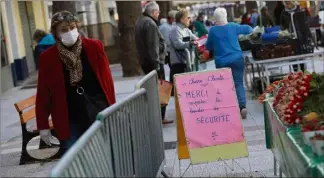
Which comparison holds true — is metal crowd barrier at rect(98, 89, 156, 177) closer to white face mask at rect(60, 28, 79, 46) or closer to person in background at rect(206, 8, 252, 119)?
white face mask at rect(60, 28, 79, 46)

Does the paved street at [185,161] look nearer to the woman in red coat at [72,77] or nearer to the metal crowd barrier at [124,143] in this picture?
the metal crowd barrier at [124,143]

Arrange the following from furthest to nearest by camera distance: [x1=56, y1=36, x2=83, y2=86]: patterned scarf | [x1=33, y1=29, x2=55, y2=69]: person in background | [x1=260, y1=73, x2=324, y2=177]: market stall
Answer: [x1=33, y1=29, x2=55, y2=69]: person in background < [x1=56, y1=36, x2=83, y2=86]: patterned scarf < [x1=260, y1=73, x2=324, y2=177]: market stall

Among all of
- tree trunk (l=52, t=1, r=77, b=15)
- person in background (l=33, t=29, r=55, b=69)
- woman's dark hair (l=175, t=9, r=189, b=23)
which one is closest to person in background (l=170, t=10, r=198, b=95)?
woman's dark hair (l=175, t=9, r=189, b=23)

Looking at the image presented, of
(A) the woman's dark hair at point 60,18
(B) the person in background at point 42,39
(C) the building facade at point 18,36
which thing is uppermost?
(A) the woman's dark hair at point 60,18

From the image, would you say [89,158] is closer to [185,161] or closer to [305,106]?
[305,106]

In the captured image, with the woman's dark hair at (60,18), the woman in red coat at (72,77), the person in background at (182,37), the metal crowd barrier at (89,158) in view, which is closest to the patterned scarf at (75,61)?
the woman in red coat at (72,77)

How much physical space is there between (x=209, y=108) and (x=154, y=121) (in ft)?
2.73

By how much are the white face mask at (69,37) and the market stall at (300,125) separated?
5.63 ft

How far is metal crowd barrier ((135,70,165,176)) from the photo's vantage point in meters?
5.60

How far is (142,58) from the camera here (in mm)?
10641

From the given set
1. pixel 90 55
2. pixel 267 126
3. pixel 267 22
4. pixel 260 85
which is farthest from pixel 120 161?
pixel 267 22

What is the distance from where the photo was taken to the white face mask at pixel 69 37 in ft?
18.1

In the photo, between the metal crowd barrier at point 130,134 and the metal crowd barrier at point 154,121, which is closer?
the metal crowd barrier at point 130,134

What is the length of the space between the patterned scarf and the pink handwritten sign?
131 cm
